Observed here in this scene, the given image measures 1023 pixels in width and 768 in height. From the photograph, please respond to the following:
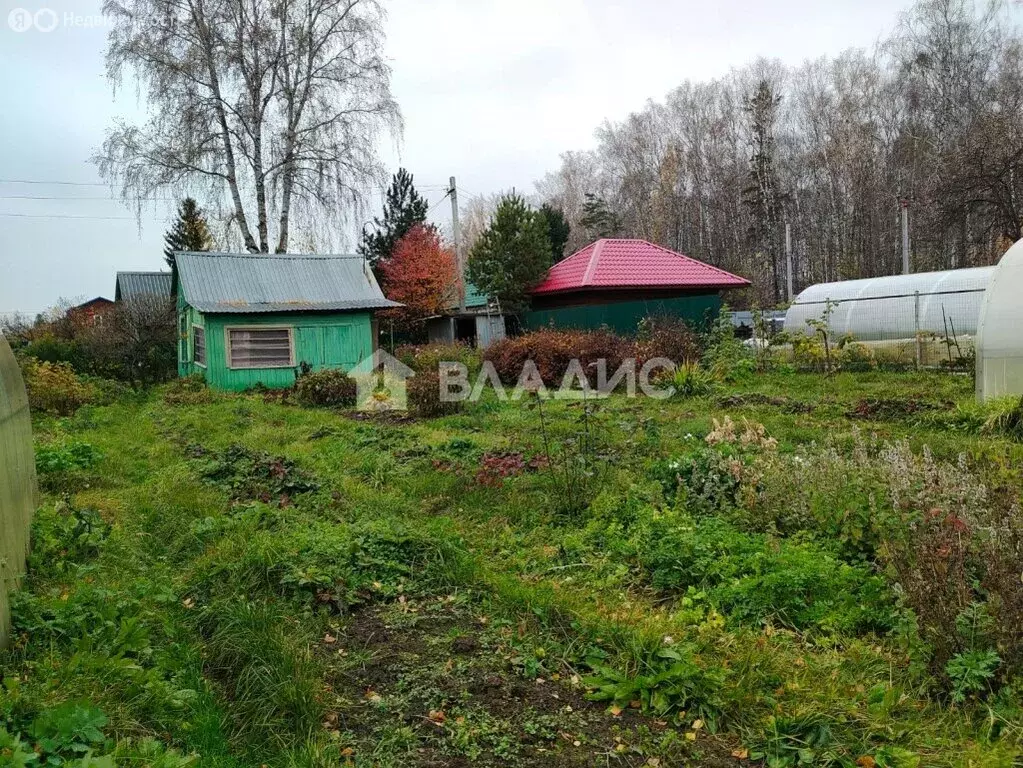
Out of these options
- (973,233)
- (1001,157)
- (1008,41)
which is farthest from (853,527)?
(1008,41)

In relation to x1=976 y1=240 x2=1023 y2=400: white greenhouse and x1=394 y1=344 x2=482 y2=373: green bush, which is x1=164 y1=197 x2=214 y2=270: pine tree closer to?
x1=394 y1=344 x2=482 y2=373: green bush

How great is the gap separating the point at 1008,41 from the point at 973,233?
798 cm

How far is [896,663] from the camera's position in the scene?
351 centimetres

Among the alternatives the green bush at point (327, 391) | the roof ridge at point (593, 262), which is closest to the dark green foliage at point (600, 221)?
the roof ridge at point (593, 262)

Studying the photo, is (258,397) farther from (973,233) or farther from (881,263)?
(881,263)

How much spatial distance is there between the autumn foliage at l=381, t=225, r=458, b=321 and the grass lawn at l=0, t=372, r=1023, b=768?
62.2 ft

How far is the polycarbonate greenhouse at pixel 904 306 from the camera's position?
16078mm

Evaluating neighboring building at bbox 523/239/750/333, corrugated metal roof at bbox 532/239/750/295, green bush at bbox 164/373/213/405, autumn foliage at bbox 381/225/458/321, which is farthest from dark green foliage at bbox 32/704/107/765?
autumn foliage at bbox 381/225/458/321

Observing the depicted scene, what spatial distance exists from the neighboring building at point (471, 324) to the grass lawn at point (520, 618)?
48.9ft

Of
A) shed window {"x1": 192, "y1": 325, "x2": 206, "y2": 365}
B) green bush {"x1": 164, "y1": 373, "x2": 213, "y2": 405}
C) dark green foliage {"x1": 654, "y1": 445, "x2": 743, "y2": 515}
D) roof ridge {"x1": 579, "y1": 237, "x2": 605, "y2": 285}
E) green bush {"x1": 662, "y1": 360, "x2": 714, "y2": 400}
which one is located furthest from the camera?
roof ridge {"x1": 579, "y1": 237, "x2": 605, "y2": 285}

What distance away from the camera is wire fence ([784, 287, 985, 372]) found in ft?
49.2

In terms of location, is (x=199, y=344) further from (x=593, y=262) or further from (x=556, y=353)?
A: (x=593, y=262)

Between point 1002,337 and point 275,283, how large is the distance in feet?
54.0

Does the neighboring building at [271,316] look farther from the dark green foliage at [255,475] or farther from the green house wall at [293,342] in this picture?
the dark green foliage at [255,475]
